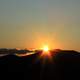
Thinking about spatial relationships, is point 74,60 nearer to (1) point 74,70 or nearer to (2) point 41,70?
(1) point 74,70

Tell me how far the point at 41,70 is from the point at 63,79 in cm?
218

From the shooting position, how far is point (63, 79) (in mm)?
39188

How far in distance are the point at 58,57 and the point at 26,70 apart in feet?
15.1

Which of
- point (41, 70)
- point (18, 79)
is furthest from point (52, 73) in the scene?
point (18, 79)

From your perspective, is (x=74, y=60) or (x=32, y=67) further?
(x=74, y=60)

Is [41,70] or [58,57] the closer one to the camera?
[41,70]

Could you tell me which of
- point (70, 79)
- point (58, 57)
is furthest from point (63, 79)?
point (58, 57)

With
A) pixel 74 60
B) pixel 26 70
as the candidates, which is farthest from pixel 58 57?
pixel 26 70

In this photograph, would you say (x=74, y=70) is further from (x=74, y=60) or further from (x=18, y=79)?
(x=18, y=79)

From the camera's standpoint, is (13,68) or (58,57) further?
(58,57)

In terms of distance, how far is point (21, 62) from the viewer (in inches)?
1551

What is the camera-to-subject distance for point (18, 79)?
37.5 meters

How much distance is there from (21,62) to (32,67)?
3.95 feet

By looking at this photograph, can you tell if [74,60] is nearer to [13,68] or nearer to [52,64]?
[52,64]
